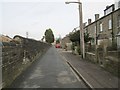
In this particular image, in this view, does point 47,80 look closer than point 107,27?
Yes

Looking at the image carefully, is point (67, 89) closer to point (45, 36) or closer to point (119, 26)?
point (119, 26)

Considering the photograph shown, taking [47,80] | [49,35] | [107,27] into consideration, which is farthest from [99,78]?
[49,35]

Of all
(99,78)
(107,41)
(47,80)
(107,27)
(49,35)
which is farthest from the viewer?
(49,35)

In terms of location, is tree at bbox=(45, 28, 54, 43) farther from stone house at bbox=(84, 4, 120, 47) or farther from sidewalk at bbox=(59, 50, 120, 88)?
sidewalk at bbox=(59, 50, 120, 88)

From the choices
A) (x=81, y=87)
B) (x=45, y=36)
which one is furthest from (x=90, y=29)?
(x=45, y=36)

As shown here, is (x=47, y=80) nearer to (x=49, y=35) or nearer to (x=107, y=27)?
(x=107, y=27)

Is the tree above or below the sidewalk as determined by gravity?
above

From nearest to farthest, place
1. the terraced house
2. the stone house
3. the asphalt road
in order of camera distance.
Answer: the asphalt road, the terraced house, the stone house

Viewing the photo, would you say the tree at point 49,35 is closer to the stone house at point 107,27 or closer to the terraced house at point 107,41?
the terraced house at point 107,41

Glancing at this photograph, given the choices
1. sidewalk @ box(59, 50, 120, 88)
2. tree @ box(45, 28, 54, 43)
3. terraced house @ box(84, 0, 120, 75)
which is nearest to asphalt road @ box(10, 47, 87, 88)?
sidewalk @ box(59, 50, 120, 88)

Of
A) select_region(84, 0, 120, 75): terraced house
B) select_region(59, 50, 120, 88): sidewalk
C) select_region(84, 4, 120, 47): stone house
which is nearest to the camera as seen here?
select_region(59, 50, 120, 88): sidewalk

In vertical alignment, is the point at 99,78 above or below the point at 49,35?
below

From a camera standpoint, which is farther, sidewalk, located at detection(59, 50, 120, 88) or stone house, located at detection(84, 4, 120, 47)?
stone house, located at detection(84, 4, 120, 47)

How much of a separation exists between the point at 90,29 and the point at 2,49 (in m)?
46.0
